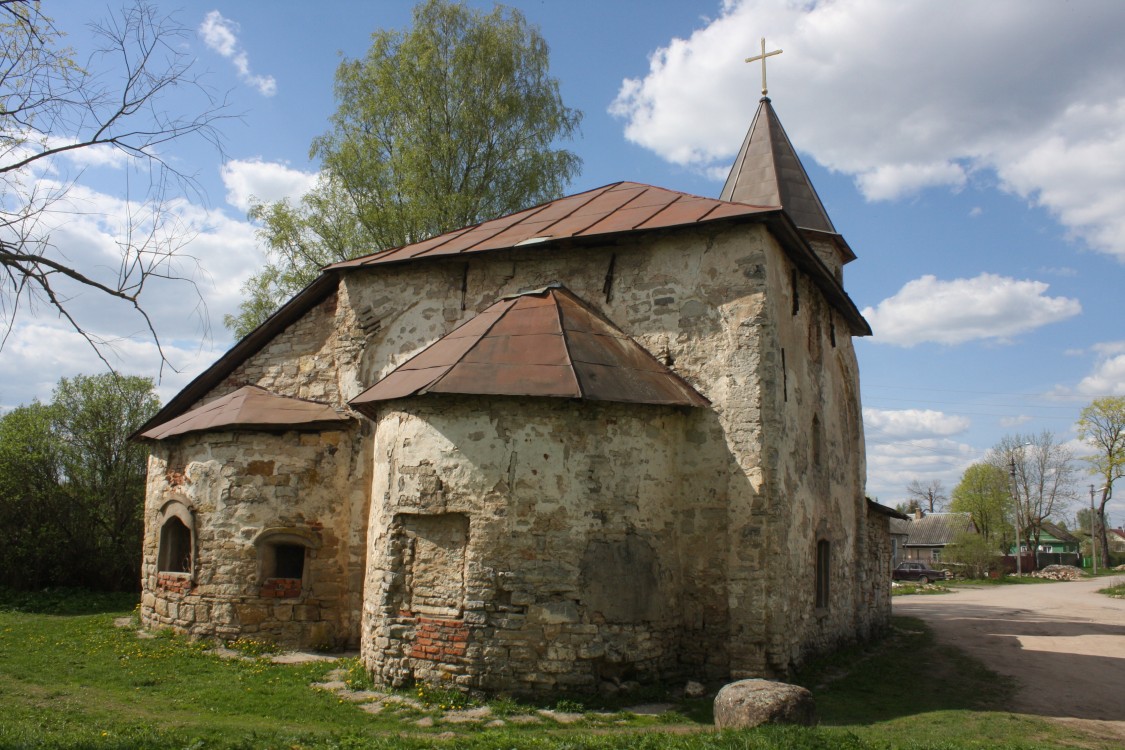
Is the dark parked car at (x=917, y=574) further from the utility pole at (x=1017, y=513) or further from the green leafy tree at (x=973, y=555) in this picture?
the utility pole at (x=1017, y=513)

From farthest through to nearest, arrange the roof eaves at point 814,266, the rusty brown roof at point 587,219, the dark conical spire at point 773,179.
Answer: the dark conical spire at point 773,179 < the rusty brown roof at point 587,219 < the roof eaves at point 814,266

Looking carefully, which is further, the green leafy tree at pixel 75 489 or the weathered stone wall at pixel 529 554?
the green leafy tree at pixel 75 489

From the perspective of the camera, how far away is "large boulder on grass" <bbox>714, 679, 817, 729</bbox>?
21.5 ft

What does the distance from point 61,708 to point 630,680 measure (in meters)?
5.24

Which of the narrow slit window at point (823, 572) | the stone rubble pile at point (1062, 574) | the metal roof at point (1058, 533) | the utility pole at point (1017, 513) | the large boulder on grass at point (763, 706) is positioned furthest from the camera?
the metal roof at point (1058, 533)

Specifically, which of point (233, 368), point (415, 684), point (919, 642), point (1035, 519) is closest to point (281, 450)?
point (233, 368)

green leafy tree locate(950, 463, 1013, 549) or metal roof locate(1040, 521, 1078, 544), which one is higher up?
green leafy tree locate(950, 463, 1013, 549)

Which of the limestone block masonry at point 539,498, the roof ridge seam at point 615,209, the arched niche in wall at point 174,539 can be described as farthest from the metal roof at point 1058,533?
the arched niche in wall at point 174,539

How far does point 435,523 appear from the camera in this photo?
845 centimetres

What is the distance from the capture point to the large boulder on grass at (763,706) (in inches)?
258

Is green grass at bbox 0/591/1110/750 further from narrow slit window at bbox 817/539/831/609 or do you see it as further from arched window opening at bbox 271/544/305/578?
arched window opening at bbox 271/544/305/578

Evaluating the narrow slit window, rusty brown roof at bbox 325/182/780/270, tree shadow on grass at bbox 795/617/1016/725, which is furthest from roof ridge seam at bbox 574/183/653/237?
tree shadow on grass at bbox 795/617/1016/725

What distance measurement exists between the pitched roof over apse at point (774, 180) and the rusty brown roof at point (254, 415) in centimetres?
1007

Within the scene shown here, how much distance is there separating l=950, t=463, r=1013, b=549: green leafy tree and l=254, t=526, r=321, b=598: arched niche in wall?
154ft
